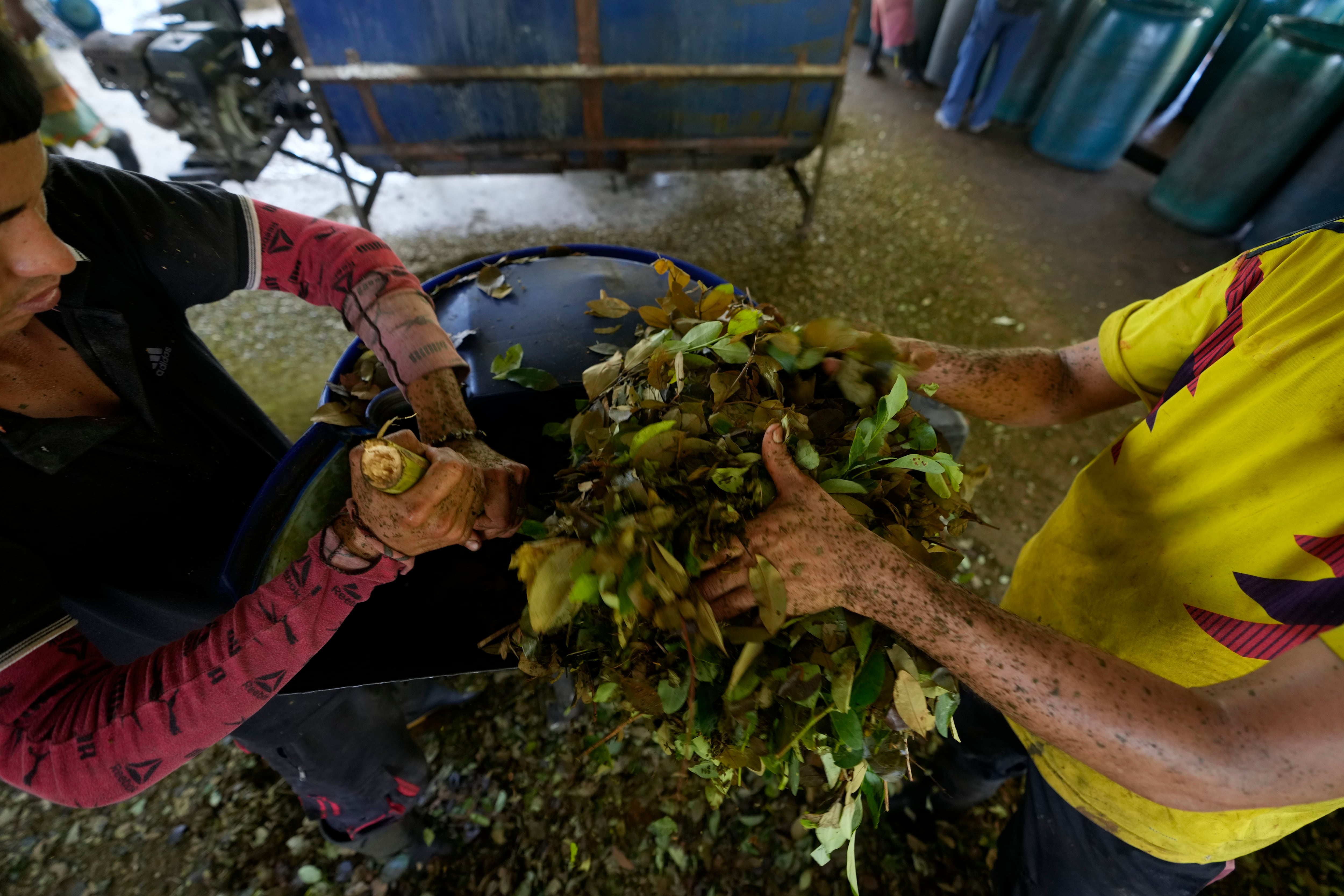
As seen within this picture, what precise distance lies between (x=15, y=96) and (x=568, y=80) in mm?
3340

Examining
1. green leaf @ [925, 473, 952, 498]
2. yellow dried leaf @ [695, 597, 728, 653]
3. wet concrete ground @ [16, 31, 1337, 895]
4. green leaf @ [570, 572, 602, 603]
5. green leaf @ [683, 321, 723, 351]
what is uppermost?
green leaf @ [683, 321, 723, 351]

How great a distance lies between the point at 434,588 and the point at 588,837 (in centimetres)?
136

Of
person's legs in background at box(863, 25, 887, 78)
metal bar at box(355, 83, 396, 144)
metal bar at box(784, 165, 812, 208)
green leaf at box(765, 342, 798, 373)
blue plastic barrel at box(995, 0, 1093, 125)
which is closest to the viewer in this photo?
green leaf at box(765, 342, 798, 373)

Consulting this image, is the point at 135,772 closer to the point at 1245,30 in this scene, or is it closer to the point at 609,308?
the point at 609,308

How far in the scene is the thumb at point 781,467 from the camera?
1.00m

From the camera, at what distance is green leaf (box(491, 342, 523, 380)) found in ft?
5.00

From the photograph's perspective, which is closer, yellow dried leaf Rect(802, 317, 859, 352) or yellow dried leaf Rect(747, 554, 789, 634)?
yellow dried leaf Rect(747, 554, 789, 634)

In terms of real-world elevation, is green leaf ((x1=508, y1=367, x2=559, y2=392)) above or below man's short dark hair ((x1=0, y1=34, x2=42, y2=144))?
below

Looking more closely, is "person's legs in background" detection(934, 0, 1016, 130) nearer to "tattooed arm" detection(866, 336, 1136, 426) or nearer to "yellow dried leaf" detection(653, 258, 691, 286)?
"tattooed arm" detection(866, 336, 1136, 426)

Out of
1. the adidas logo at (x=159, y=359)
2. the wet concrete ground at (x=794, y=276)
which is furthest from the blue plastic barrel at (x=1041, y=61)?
the adidas logo at (x=159, y=359)

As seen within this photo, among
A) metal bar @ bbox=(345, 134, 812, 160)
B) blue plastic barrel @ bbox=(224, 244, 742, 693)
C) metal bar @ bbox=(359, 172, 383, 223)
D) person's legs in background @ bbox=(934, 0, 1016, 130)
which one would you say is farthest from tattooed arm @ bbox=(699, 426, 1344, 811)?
person's legs in background @ bbox=(934, 0, 1016, 130)

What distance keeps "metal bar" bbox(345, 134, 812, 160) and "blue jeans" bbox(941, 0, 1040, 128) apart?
10.2ft

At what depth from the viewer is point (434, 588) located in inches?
55.1

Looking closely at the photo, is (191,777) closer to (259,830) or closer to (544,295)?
(259,830)
